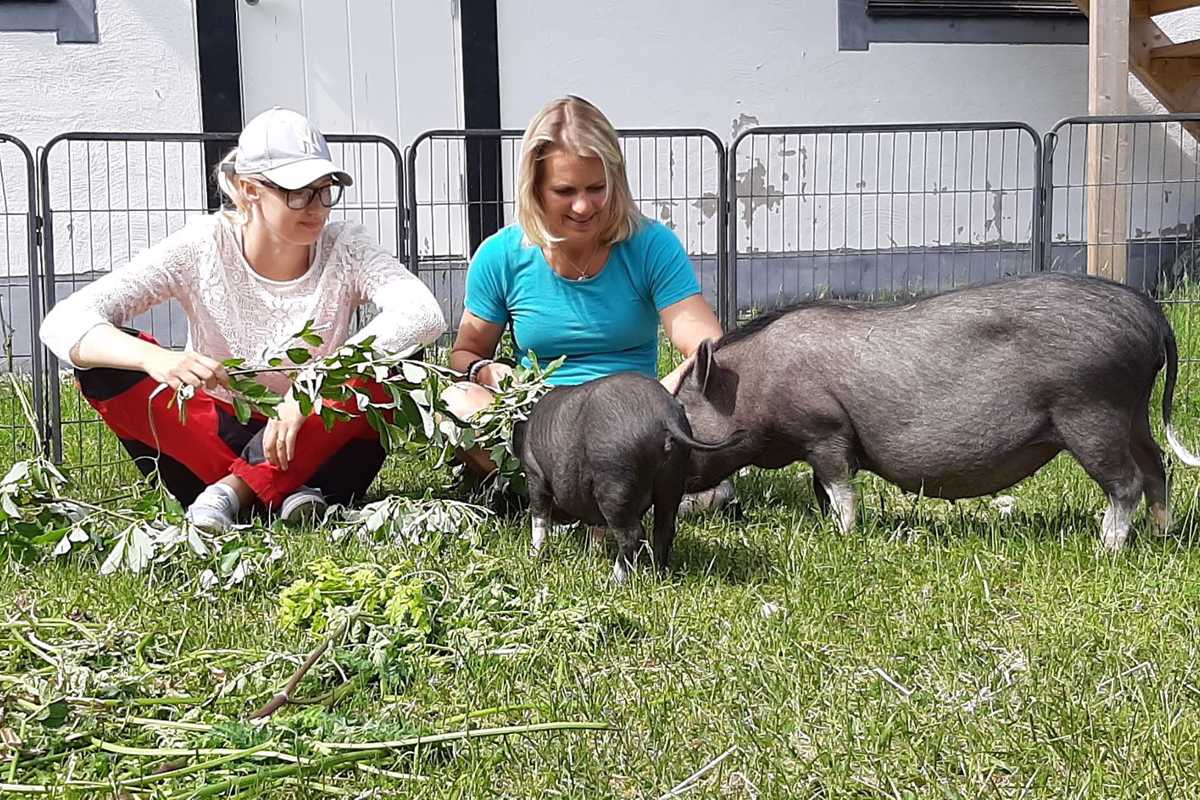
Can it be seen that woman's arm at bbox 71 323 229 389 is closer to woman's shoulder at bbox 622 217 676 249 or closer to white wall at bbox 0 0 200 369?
woman's shoulder at bbox 622 217 676 249

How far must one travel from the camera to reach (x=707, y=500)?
499 cm

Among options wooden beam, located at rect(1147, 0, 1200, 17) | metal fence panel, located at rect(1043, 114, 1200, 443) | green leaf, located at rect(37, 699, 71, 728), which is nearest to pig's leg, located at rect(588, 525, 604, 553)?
green leaf, located at rect(37, 699, 71, 728)

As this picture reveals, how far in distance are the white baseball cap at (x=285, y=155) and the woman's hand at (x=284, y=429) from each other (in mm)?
680

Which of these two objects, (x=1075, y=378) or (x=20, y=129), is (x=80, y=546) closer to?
(x=1075, y=378)

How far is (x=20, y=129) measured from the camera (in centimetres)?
855

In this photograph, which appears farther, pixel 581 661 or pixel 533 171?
pixel 533 171

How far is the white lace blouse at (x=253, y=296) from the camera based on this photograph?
182 inches

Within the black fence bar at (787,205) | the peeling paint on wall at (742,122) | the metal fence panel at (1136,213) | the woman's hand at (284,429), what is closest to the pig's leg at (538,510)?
the woman's hand at (284,429)

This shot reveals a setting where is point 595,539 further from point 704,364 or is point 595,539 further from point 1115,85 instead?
point 1115,85

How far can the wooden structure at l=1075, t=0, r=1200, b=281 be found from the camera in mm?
8250

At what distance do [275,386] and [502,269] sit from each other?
86cm

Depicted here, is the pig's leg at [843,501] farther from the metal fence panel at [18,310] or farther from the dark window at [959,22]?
the dark window at [959,22]

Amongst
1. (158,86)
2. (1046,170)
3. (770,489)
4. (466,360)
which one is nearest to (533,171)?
(466,360)

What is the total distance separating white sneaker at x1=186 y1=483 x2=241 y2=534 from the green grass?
0.24 metres
